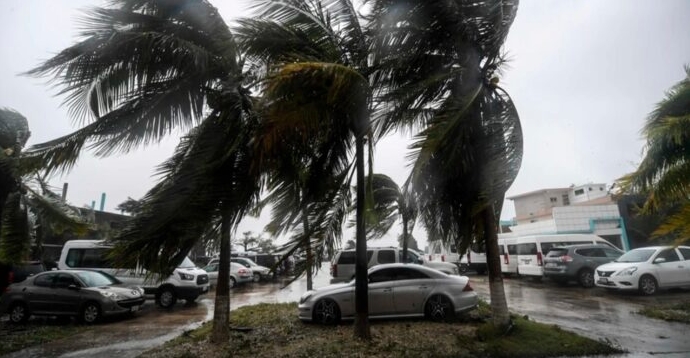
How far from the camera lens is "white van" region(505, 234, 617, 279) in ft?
59.2

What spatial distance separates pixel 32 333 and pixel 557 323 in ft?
39.8

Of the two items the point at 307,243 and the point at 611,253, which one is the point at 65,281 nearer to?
the point at 307,243

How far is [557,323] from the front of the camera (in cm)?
906

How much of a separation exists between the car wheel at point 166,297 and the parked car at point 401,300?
6.88 metres

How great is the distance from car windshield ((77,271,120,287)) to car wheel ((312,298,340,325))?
6766 millimetres

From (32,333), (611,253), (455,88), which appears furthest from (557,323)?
(32,333)

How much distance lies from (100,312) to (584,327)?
1184 centimetres

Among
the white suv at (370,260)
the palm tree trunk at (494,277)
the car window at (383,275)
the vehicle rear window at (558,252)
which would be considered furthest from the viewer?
the vehicle rear window at (558,252)

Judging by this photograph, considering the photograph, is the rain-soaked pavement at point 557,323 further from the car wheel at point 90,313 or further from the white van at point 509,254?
the white van at point 509,254

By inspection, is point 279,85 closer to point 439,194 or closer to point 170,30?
point 170,30

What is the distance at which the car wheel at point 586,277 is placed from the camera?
1609 centimetres

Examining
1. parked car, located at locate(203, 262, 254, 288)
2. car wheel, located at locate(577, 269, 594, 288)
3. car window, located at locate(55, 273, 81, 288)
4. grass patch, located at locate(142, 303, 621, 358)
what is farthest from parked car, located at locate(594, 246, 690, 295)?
car window, located at locate(55, 273, 81, 288)

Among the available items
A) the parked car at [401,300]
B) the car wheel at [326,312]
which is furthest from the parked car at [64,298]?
the car wheel at [326,312]

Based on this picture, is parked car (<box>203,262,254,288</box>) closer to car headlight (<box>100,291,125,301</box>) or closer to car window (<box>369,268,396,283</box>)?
car headlight (<box>100,291,125,301</box>)
